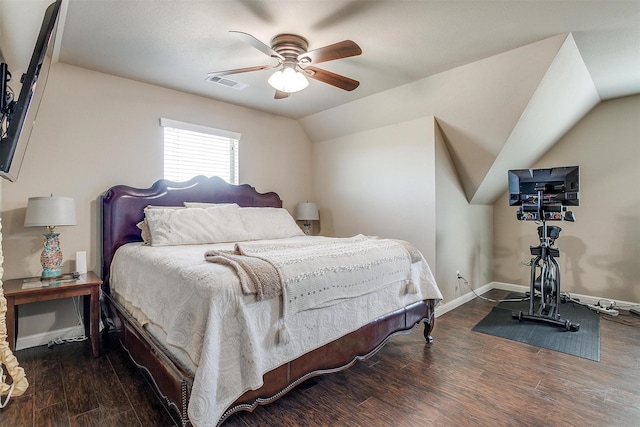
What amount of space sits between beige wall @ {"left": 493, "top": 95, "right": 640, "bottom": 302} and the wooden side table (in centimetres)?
536

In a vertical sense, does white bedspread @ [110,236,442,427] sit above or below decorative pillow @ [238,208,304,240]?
below

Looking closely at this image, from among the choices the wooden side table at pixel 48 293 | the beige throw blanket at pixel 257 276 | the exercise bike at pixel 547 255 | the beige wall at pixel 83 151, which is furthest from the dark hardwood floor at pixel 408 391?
the beige wall at pixel 83 151

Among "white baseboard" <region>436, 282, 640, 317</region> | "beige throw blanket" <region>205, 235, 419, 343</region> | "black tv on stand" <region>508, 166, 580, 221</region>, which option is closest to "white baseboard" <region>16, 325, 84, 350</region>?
"beige throw blanket" <region>205, 235, 419, 343</region>

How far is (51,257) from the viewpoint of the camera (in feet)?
8.89

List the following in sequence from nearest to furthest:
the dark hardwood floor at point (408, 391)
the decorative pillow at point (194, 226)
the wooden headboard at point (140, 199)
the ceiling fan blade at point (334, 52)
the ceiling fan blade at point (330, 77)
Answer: the dark hardwood floor at point (408, 391) → the ceiling fan blade at point (334, 52) → the ceiling fan blade at point (330, 77) → the decorative pillow at point (194, 226) → the wooden headboard at point (140, 199)

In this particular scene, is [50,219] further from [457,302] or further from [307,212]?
[457,302]

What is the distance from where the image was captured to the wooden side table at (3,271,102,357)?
7.54 ft

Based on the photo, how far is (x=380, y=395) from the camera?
2049 mm

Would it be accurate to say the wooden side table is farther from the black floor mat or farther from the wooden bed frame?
the black floor mat

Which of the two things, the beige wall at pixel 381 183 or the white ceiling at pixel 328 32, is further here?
the beige wall at pixel 381 183

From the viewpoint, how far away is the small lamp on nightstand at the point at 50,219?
2.54 m

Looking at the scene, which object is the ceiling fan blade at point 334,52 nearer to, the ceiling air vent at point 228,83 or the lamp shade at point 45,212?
the ceiling air vent at point 228,83

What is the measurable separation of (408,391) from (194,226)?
228 cm

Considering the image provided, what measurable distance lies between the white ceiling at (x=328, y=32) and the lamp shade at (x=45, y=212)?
991 millimetres
